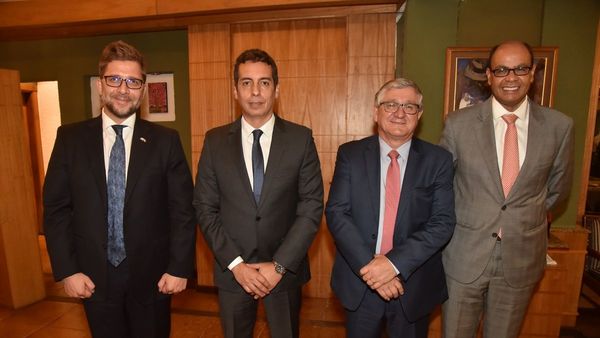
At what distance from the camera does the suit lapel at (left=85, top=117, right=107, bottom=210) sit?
1766mm

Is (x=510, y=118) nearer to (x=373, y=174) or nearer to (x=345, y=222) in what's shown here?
(x=373, y=174)

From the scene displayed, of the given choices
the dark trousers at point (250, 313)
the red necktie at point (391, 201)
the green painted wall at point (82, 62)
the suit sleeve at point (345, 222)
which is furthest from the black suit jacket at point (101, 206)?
the green painted wall at point (82, 62)

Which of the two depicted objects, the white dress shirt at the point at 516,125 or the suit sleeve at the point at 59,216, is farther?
the white dress shirt at the point at 516,125

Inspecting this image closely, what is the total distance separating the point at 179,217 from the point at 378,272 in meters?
1.05

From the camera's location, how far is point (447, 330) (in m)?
2.04

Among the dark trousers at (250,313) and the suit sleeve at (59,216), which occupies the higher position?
the suit sleeve at (59,216)

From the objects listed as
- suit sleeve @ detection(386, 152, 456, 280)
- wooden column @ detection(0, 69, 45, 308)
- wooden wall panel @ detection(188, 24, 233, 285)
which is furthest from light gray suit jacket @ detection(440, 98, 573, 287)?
wooden column @ detection(0, 69, 45, 308)

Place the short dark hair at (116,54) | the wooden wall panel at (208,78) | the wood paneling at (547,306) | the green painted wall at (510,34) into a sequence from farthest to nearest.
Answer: the wooden wall panel at (208,78) < the green painted wall at (510,34) < the wood paneling at (547,306) < the short dark hair at (116,54)

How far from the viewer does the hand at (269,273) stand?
1.82m

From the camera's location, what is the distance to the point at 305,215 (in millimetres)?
1910

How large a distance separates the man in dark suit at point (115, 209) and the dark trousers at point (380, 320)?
952 mm

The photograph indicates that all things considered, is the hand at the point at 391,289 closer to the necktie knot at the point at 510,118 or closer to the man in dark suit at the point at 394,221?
the man in dark suit at the point at 394,221

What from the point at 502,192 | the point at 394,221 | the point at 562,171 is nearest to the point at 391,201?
the point at 394,221

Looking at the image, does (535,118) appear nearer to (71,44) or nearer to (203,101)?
(203,101)
